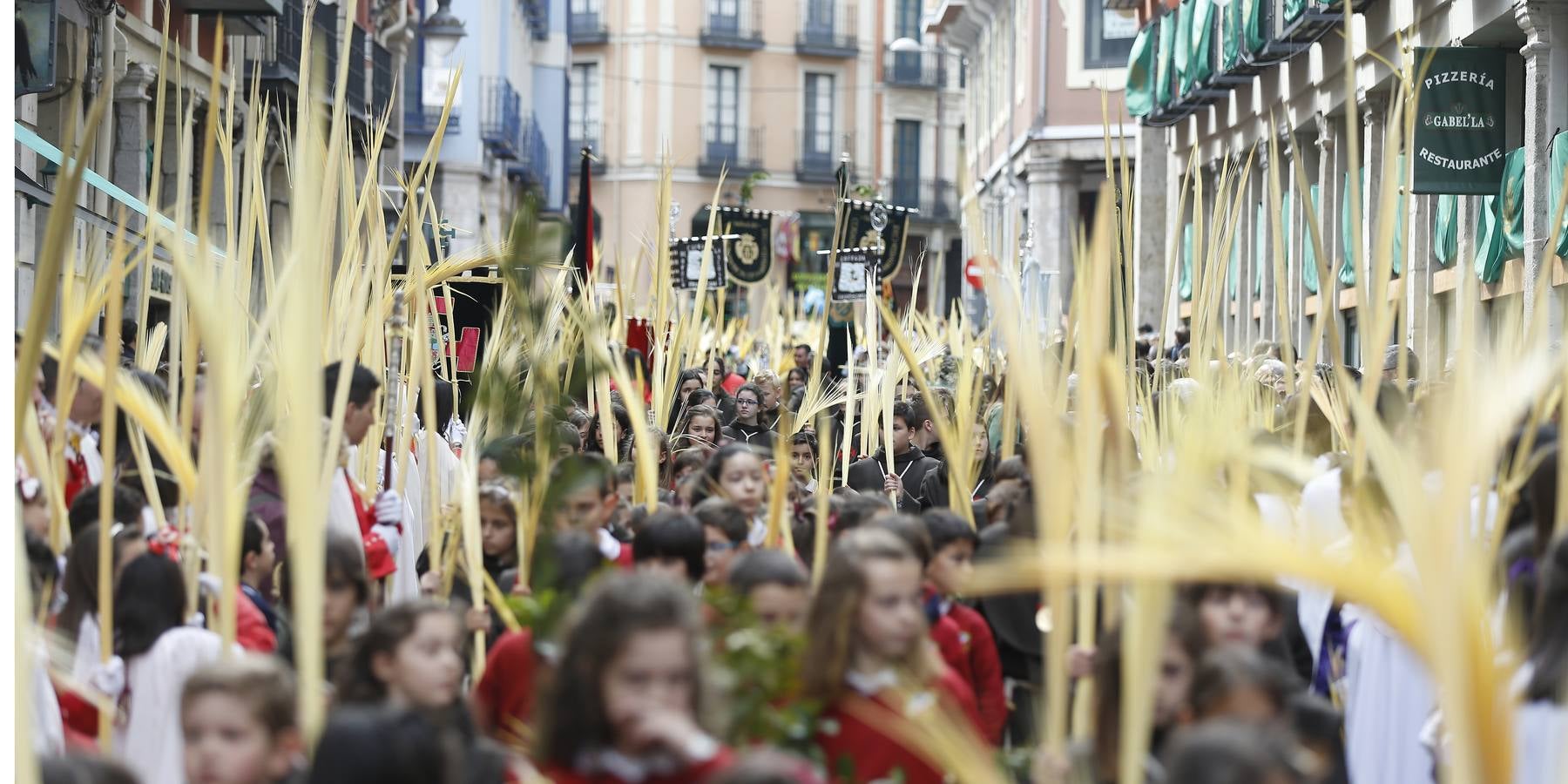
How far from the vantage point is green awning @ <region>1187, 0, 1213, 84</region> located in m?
25.3

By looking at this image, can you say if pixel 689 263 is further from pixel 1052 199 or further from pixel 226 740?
pixel 1052 199

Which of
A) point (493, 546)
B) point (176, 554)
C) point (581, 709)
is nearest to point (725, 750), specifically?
point (581, 709)

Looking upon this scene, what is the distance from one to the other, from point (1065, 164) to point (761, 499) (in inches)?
1284

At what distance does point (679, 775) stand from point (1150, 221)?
28941 millimetres

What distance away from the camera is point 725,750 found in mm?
3602

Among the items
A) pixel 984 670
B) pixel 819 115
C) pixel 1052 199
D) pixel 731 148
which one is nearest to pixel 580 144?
pixel 731 148

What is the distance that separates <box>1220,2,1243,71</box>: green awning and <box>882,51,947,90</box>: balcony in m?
34.9

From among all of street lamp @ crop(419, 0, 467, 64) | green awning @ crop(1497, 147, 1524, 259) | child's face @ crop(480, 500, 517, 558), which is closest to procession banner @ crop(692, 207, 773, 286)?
green awning @ crop(1497, 147, 1524, 259)

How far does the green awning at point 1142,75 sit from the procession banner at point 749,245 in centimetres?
919

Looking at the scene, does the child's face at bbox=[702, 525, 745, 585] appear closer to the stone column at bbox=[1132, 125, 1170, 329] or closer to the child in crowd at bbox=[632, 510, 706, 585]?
the child in crowd at bbox=[632, 510, 706, 585]

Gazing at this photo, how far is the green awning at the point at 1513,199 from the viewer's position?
50.4ft

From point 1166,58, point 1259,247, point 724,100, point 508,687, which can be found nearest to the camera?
point 508,687

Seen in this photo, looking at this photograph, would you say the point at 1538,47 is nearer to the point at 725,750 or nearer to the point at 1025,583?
the point at 1025,583

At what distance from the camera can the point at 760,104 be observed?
5959 centimetres
